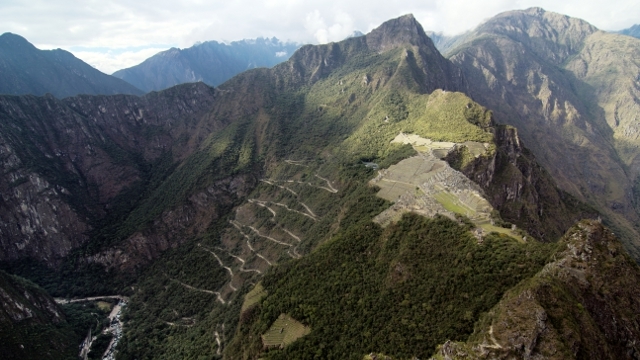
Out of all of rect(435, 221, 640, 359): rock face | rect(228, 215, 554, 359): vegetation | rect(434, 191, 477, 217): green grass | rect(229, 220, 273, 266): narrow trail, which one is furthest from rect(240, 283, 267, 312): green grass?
rect(435, 221, 640, 359): rock face

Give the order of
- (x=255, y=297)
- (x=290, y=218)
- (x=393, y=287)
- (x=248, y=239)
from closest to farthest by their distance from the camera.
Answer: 1. (x=393, y=287)
2. (x=255, y=297)
3. (x=290, y=218)
4. (x=248, y=239)

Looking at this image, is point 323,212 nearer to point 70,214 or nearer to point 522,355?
point 522,355

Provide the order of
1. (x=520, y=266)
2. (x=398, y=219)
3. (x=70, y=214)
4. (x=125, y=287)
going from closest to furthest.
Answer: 1. (x=520, y=266)
2. (x=398, y=219)
3. (x=125, y=287)
4. (x=70, y=214)

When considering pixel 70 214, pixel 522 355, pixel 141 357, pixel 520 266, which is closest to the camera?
pixel 522 355

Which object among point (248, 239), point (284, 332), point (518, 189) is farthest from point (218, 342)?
point (518, 189)

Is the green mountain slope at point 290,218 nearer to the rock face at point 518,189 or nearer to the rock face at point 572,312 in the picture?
the rock face at point 518,189

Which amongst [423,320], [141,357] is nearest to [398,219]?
[423,320]

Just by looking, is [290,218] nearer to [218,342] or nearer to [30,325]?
[218,342]

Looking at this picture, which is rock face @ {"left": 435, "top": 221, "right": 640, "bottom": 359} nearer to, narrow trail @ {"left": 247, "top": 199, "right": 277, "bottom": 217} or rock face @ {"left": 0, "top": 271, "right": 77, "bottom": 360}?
narrow trail @ {"left": 247, "top": 199, "right": 277, "bottom": 217}

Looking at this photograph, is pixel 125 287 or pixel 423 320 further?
pixel 125 287
